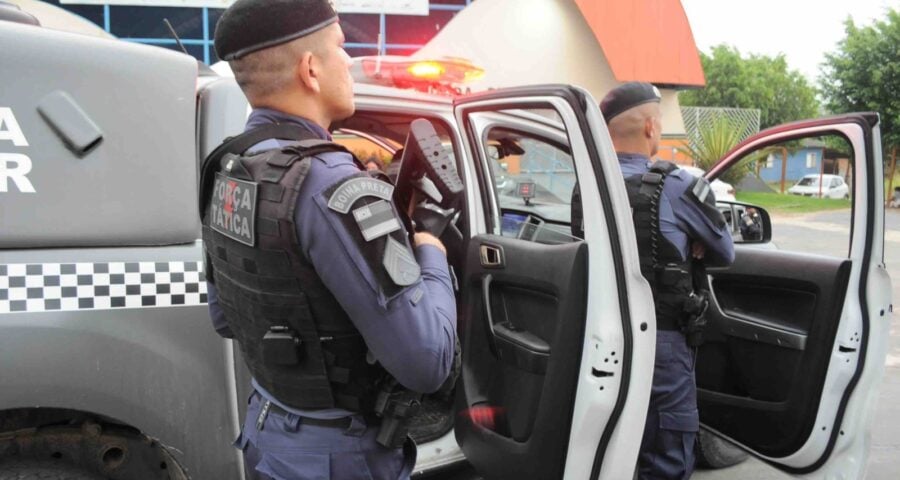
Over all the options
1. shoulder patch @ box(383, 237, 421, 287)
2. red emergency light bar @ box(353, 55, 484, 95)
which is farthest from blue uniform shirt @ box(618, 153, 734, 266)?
shoulder patch @ box(383, 237, 421, 287)

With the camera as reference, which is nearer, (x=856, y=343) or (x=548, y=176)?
(x=856, y=343)

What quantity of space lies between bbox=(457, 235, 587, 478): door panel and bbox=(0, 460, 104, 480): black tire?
106 cm

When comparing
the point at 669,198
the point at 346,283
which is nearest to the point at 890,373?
the point at 669,198

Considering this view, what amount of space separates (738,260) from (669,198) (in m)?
0.61

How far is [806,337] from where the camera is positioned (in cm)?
246

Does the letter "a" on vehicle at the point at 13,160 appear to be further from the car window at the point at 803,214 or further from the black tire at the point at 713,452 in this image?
the black tire at the point at 713,452

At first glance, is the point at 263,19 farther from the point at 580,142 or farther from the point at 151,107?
the point at 580,142

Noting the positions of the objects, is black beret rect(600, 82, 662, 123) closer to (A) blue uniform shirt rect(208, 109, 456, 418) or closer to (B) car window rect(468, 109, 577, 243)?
(B) car window rect(468, 109, 577, 243)

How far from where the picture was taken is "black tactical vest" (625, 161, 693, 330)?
2.29 metres

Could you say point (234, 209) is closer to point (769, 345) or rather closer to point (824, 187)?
point (769, 345)

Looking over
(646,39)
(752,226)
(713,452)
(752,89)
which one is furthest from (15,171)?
(752,89)

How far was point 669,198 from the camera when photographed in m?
2.30

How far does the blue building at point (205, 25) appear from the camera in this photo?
15.2 m

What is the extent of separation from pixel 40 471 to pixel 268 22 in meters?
1.17
